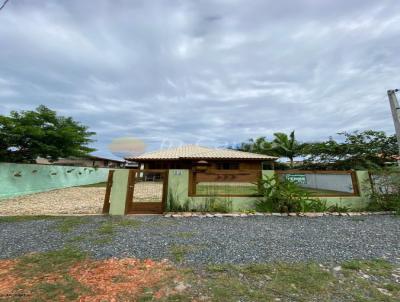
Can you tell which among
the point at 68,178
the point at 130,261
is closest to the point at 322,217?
the point at 130,261

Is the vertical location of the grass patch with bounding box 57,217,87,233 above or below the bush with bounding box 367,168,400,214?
below

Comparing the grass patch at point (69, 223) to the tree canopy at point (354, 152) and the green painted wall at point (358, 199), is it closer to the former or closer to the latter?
the green painted wall at point (358, 199)

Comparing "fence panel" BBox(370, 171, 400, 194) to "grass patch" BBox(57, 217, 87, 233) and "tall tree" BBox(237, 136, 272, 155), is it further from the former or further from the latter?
"tall tree" BBox(237, 136, 272, 155)

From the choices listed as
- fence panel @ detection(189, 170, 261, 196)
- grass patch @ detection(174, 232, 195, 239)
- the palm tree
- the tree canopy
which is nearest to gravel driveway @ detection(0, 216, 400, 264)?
grass patch @ detection(174, 232, 195, 239)

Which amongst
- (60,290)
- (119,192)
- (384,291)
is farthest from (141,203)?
(384,291)

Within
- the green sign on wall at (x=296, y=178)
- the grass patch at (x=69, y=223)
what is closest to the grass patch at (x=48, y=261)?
the grass patch at (x=69, y=223)

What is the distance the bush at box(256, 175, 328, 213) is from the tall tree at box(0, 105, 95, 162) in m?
10.5

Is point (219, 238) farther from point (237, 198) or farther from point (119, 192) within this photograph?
point (119, 192)

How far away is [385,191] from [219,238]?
6.32m

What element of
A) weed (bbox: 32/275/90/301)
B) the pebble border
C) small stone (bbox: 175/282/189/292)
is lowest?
weed (bbox: 32/275/90/301)

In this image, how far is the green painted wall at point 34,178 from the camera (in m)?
9.69

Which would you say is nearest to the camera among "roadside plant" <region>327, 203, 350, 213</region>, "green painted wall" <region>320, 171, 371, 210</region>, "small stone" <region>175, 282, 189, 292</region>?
"small stone" <region>175, 282, 189, 292</region>

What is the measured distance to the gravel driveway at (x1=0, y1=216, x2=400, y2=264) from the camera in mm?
3588

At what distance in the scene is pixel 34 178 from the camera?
11812 millimetres
